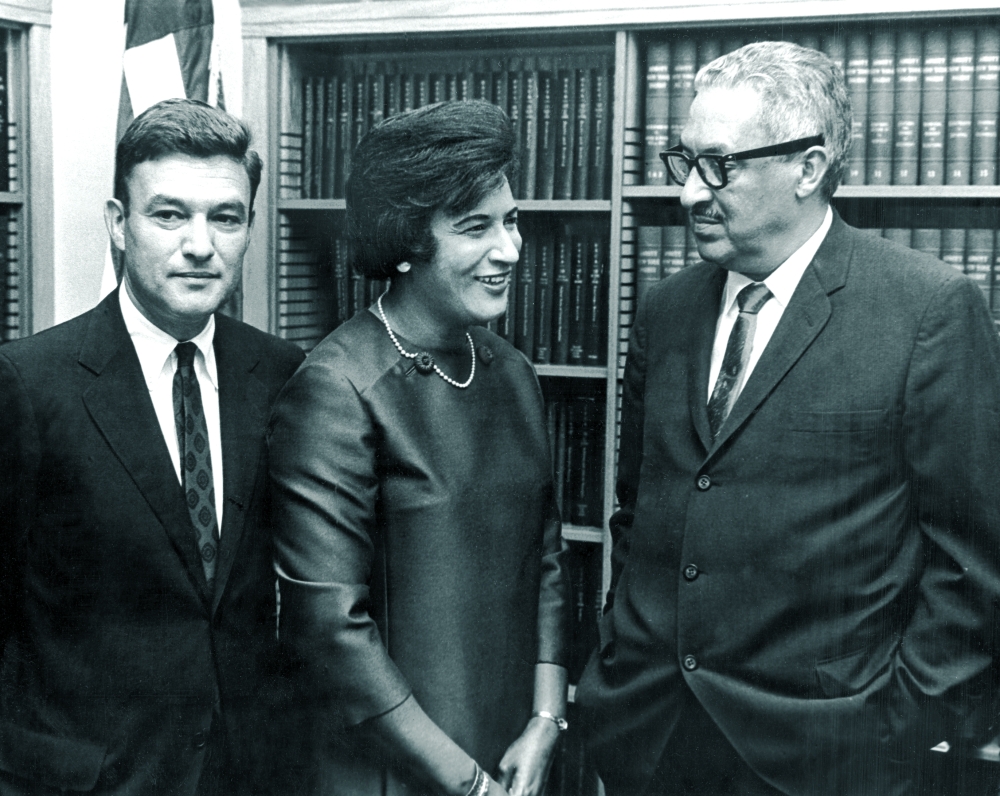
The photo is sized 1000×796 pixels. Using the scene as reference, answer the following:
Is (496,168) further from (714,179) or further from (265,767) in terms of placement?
(265,767)

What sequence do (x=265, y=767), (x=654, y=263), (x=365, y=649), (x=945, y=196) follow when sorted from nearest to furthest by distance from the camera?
(x=365, y=649), (x=265, y=767), (x=945, y=196), (x=654, y=263)

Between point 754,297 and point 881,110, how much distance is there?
986 millimetres

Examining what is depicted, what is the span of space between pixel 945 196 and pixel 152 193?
1644 mm

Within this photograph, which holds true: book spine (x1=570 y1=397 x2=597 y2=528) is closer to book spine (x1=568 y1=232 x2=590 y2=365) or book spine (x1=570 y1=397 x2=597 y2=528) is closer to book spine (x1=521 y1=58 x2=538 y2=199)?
book spine (x1=568 y1=232 x2=590 y2=365)

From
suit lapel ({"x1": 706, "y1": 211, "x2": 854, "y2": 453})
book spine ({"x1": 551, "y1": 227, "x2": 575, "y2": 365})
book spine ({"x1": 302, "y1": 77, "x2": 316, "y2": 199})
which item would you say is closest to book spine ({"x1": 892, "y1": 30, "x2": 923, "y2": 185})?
book spine ({"x1": 551, "y1": 227, "x2": 575, "y2": 365})

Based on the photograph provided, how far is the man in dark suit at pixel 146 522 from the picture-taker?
1.65 metres

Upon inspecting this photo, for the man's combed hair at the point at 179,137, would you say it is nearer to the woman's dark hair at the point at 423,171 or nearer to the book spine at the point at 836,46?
the woman's dark hair at the point at 423,171

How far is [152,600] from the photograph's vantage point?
1.67m

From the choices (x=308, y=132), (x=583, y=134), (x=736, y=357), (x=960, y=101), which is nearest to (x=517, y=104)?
(x=583, y=134)

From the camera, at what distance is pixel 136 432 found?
1688 mm

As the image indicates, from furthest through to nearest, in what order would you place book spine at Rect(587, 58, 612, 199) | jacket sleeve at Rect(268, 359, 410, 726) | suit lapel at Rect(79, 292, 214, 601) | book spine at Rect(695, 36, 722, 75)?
book spine at Rect(587, 58, 612, 199) → book spine at Rect(695, 36, 722, 75) → suit lapel at Rect(79, 292, 214, 601) → jacket sleeve at Rect(268, 359, 410, 726)

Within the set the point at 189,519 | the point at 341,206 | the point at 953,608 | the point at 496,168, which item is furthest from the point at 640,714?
the point at 341,206

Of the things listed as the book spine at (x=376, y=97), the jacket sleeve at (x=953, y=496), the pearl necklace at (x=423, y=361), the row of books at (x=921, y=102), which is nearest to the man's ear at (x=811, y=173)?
the jacket sleeve at (x=953, y=496)

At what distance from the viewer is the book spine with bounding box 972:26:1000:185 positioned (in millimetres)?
2438
